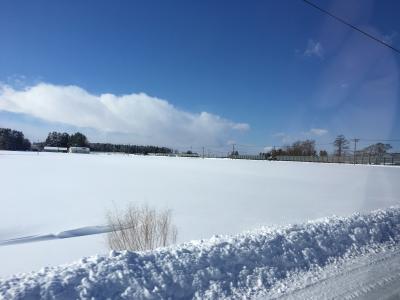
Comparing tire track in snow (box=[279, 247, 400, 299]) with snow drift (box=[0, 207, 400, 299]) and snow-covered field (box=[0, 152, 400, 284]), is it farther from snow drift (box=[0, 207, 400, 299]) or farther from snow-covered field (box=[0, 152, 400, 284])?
snow-covered field (box=[0, 152, 400, 284])

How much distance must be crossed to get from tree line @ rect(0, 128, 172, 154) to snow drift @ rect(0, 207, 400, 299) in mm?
156585

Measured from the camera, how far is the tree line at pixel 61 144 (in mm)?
146700

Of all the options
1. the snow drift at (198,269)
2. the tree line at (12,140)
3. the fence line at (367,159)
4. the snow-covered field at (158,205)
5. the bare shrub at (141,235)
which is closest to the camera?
the snow drift at (198,269)

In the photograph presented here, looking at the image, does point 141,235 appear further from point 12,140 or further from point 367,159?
point 12,140

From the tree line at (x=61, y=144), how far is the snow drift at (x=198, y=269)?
514 feet

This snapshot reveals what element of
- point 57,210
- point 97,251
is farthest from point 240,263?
point 57,210

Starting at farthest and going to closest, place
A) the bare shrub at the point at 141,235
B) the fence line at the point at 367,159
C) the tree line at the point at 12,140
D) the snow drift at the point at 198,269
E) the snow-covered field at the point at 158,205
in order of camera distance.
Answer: the tree line at the point at 12,140
the fence line at the point at 367,159
the snow-covered field at the point at 158,205
the bare shrub at the point at 141,235
the snow drift at the point at 198,269

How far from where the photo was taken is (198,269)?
616cm

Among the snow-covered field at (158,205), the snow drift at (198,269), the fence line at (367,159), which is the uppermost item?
the fence line at (367,159)

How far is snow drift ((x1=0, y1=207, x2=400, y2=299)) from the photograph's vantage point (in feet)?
16.5

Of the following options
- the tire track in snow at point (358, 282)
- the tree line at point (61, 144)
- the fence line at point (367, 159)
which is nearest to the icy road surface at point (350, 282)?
the tire track in snow at point (358, 282)

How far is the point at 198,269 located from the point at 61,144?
18620 centimetres

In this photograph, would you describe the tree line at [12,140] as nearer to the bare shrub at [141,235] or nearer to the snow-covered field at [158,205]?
the snow-covered field at [158,205]

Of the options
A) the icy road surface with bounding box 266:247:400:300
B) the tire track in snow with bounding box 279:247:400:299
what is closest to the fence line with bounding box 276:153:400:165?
the tire track in snow with bounding box 279:247:400:299
